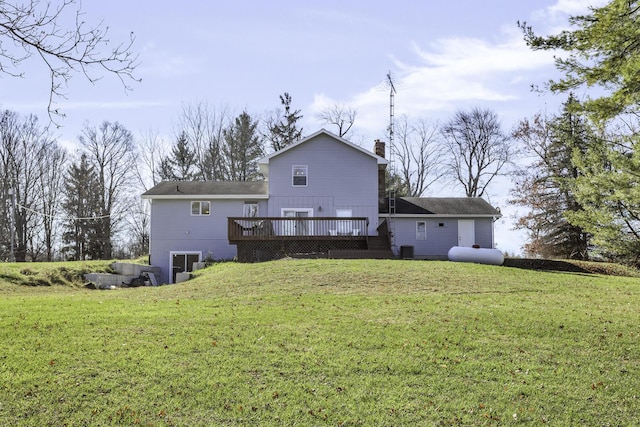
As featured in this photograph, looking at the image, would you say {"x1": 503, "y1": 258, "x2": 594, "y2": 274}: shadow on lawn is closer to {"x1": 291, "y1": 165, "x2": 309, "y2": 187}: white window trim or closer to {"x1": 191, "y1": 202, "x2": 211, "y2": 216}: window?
{"x1": 291, "y1": 165, "x2": 309, "y2": 187}: white window trim

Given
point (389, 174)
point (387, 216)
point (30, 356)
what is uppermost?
point (389, 174)

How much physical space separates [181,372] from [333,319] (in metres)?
3.94

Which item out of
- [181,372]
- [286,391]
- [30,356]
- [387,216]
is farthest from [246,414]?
[387,216]

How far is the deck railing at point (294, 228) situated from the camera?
25703 mm

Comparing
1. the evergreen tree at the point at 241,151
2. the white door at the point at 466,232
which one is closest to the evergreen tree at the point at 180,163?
the evergreen tree at the point at 241,151

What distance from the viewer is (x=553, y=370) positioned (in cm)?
848

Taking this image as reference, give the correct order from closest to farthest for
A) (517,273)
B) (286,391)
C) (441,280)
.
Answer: (286,391) < (441,280) < (517,273)

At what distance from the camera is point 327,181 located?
92.6 ft

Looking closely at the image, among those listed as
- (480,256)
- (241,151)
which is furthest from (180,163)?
(480,256)

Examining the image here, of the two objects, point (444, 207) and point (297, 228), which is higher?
point (444, 207)

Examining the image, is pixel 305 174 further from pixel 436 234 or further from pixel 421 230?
pixel 436 234

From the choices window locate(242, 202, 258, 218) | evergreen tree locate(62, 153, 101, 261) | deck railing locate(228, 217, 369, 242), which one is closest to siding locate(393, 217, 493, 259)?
deck railing locate(228, 217, 369, 242)

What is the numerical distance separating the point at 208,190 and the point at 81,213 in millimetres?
16168

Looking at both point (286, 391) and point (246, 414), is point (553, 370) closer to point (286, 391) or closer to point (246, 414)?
point (286, 391)
